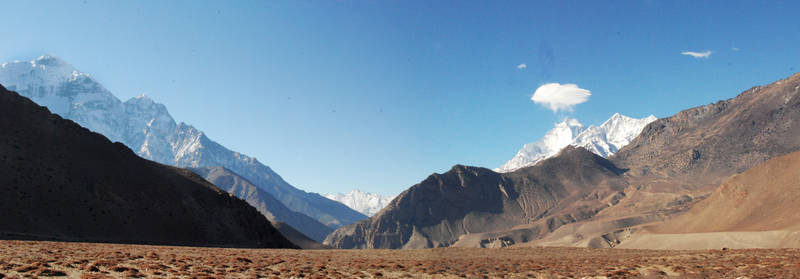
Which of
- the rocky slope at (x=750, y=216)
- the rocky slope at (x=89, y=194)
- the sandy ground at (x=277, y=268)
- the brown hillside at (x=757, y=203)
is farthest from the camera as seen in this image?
the brown hillside at (x=757, y=203)

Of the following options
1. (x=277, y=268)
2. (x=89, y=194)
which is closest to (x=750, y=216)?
(x=277, y=268)

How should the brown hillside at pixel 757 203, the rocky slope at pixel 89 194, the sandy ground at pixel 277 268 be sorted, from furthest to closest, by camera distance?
the brown hillside at pixel 757 203
the rocky slope at pixel 89 194
the sandy ground at pixel 277 268

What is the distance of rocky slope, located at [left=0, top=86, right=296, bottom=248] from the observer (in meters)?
58.5

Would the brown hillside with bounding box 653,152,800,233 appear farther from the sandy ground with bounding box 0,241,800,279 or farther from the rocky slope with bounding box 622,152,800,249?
the sandy ground with bounding box 0,241,800,279

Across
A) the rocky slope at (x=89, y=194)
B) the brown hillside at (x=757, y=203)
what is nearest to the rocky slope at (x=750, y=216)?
the brown hillside at (x=757, y=203)

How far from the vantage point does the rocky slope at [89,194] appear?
58500mm

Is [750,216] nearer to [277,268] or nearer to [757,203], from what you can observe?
[757,203]

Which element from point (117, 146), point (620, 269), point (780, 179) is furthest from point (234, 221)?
point (780, 179)

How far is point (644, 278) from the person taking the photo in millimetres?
31797

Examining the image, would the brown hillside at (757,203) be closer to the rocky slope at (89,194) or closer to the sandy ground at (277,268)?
the sandy ground at (277,268)

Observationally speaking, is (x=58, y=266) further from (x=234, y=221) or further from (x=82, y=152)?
(x=234, y=221)

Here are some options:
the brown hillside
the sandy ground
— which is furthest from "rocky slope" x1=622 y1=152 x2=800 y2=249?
the sandy ground

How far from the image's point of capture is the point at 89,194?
68.6 meters

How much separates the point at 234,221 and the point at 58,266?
79091 mm
